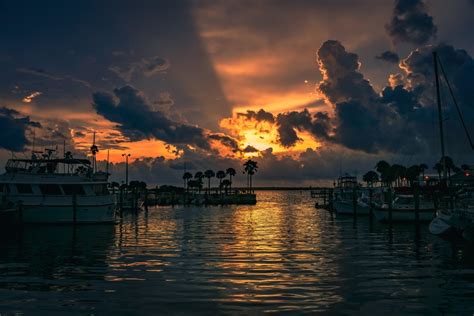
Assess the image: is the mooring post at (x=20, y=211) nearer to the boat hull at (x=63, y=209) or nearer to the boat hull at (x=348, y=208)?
the boat hull at (x=63, y=209)

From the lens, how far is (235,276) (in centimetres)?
1836

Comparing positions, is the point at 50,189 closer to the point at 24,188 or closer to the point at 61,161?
the point at 24,188

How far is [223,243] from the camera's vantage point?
30516 mm

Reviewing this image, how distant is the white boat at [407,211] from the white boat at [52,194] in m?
28.6

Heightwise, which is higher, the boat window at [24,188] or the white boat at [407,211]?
the boat window at [24,188]

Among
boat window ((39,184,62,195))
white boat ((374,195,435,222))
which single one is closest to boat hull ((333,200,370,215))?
white boat ((374,195,435,222))

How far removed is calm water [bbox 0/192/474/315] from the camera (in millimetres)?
13789

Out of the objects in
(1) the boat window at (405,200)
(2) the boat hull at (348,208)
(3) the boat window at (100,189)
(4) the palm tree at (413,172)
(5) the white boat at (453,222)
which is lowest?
(2) the boat hull at (348,208)

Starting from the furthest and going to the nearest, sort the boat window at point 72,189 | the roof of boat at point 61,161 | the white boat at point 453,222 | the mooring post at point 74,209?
1. the roof of boat at point 61,161
2. the boat window at point 72,189
3. the mooring post at point 74,209
4. the white boat at point 453,222

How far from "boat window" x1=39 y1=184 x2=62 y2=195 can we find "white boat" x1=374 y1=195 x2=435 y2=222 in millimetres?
33154

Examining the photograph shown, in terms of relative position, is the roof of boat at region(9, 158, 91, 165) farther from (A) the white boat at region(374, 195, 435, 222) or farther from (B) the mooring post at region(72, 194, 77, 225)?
(A) the white boat at region(374, 195, 435, 222)

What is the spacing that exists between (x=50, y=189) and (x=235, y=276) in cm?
3258

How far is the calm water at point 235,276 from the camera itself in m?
13.8

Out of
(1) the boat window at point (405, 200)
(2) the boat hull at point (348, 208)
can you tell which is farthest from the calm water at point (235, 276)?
(2) the boat hull at point (348, 208)
